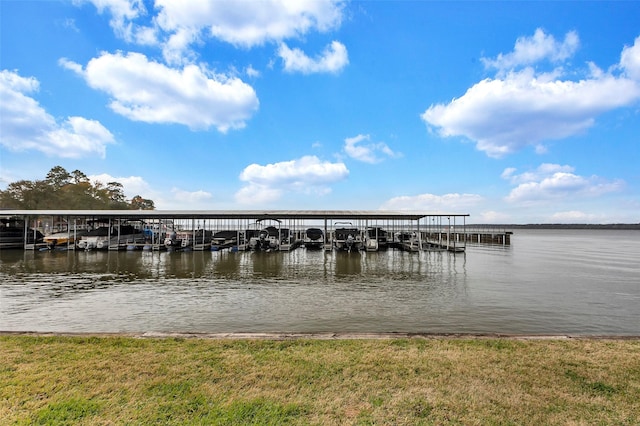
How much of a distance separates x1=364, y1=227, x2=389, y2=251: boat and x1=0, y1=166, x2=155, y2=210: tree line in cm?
4419

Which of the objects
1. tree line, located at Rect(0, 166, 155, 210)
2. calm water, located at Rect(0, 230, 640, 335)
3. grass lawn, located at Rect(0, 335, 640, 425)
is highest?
tree line, located at Rect(0, 166, 155, 210)

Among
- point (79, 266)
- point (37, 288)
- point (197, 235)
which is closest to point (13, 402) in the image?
point (37, 288)

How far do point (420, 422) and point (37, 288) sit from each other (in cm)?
1469

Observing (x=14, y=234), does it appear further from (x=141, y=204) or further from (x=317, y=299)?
(x=141, y=204)

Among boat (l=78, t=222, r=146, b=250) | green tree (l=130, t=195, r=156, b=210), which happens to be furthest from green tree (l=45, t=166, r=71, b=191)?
boat (l=78, t=222, r=146, b=250)

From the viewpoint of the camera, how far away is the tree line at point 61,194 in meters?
47.7

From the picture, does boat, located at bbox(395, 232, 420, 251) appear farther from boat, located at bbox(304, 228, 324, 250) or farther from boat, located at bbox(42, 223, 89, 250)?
boat, located at bbox(42, 223, 89, 250)

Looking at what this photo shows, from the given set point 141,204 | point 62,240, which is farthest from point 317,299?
point 141,204

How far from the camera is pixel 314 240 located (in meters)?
32.7

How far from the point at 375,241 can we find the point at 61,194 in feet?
157

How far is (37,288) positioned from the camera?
1270 cm

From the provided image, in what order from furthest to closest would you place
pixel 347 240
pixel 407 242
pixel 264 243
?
pixel 407 242 < pixel 264 243 < pixel 347 240

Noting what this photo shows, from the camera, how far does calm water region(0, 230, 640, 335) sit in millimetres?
8156

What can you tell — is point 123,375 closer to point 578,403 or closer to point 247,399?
point 247,399
